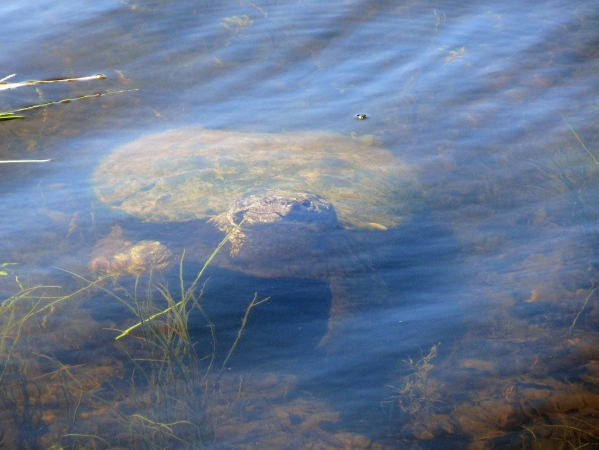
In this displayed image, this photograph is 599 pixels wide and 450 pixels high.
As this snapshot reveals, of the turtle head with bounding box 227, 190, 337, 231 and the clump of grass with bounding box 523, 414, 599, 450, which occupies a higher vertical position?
the turtle head with bounding box 227, 190, 337, 231

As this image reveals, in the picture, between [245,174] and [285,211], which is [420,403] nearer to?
[285,211]

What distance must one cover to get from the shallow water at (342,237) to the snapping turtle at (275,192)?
66 mm

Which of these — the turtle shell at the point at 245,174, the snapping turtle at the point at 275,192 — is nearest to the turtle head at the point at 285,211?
the snapping turtle at the point at 275,192

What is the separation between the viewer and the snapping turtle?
3104 millimetres

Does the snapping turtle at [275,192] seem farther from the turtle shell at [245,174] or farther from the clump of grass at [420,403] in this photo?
the clump of grass at [420,403]

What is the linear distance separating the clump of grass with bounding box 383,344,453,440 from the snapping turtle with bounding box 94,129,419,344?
1.72ft

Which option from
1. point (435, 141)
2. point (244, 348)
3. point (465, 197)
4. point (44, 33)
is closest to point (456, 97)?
point (435, 141)

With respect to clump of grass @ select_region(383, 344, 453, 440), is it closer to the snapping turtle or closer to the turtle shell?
the snapping turtle

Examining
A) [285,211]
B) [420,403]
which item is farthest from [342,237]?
[420,403]

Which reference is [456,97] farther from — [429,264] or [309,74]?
[429,264]

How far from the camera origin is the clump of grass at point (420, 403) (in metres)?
2.36

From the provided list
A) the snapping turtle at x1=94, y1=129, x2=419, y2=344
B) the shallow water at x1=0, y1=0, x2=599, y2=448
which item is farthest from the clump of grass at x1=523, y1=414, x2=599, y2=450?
the snapping turtle at x1=94, y1=129, x2=419, y2=344

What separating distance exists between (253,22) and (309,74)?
114cm

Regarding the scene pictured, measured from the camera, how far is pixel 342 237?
3.27 metres
